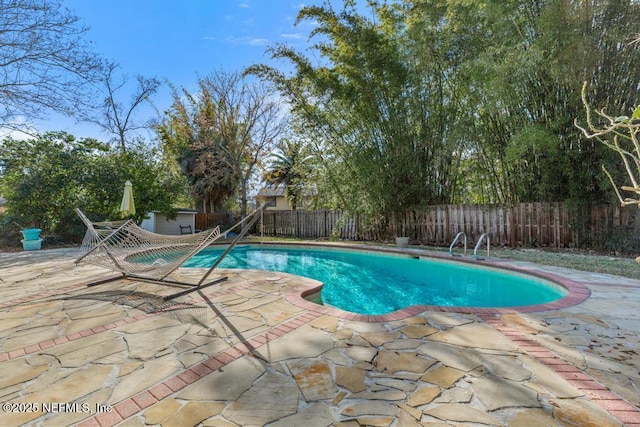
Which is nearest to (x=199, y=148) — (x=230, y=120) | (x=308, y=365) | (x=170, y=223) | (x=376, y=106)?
(x=230, y=120)

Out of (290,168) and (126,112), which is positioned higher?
(126,112)

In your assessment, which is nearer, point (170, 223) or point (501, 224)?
point (501, 224)

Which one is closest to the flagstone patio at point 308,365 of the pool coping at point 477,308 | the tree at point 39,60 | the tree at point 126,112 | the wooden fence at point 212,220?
the pool coping at point 477,308

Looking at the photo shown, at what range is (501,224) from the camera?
811 cm

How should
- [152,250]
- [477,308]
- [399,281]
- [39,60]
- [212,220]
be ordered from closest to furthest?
[477,308] < [152,250] < [399,281] < [39,60] < [212,220]

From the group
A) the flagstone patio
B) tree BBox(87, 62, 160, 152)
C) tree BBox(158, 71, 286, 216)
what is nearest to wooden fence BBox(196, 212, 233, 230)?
tree BBox(158, 71, 286, 216)

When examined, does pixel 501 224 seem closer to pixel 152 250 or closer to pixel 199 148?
pixel 152 250

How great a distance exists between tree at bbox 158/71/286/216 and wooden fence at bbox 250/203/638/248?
4722mm

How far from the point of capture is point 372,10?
27.6 ft

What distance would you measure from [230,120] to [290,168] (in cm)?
525

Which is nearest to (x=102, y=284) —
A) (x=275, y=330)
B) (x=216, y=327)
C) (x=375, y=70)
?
(x=216, y=327)

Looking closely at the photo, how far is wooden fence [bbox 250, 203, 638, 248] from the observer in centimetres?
678

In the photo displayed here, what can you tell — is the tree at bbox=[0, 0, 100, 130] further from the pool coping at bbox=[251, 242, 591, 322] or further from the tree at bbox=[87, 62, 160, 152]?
the tree at bbox=[87, 62, 160, 152]

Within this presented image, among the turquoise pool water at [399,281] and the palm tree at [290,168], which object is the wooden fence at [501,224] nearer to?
the turquoise pool water at [399,281]
